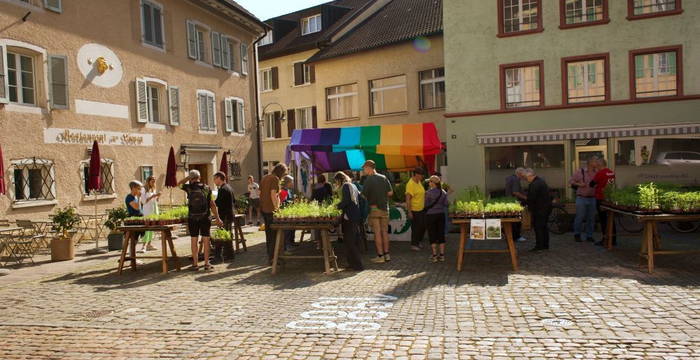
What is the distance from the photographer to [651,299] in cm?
710

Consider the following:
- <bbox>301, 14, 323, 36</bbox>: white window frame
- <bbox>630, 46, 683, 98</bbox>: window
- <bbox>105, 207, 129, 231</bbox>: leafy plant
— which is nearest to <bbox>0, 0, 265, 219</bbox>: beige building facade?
<bbox>105, 207, 129, 231</bbox>: leafy plant

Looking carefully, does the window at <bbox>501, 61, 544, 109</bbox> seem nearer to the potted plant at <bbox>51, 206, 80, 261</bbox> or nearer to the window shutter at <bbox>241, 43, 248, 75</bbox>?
the window shutter at <bbox>241, 43, 248, 75</bbox>

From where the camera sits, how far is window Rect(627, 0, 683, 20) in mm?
17547

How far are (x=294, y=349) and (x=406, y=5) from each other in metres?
26.7

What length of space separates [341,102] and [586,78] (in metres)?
13.3

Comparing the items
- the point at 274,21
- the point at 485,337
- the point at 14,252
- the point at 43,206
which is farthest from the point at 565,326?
the point at 274,21

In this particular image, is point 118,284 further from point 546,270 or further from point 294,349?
point 546,270

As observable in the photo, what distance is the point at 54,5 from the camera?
15.2 m

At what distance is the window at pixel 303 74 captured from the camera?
108 feet

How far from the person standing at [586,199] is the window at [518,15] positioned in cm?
813

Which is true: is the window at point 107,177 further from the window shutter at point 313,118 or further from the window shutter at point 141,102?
the window shutter at point 313,118

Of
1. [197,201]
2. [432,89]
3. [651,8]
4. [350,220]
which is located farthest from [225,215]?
[432,89]

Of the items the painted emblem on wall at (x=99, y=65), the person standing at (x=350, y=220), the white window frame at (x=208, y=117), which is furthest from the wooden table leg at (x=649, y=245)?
the white window frame at (x=208, y=117)

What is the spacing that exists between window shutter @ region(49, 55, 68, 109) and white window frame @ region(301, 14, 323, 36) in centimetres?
2087
